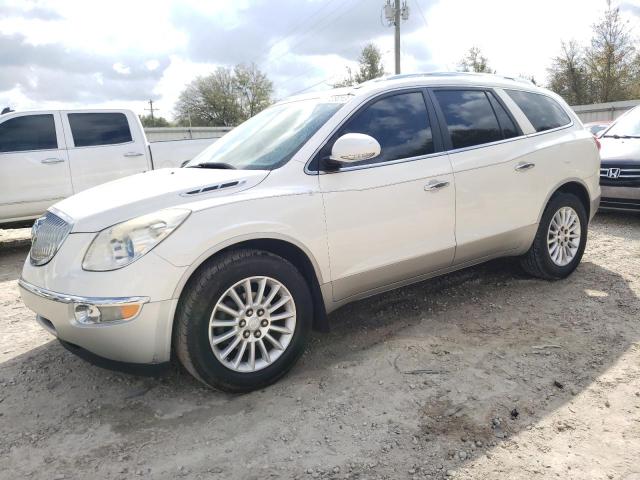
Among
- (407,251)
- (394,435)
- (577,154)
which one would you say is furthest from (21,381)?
(577,154)

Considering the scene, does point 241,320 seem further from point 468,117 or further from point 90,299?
point 468,117

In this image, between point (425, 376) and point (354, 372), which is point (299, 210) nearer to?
point (354, 372)

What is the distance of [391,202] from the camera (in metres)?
3.45

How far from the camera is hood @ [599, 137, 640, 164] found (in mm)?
7028

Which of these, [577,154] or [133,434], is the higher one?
[577,154]

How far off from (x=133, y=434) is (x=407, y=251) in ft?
6.64

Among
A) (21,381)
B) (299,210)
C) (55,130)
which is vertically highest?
(55,130)

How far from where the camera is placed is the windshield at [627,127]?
306 inches

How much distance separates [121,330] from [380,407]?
1.43 meters

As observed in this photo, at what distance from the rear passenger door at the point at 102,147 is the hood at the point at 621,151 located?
6.74 m

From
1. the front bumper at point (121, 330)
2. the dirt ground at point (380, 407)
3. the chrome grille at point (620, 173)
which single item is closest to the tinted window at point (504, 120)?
the dirt ground at point (380, 407)

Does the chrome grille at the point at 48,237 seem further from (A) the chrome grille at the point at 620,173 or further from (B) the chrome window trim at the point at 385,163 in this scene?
(A) the chrome grille at the point at 620,173

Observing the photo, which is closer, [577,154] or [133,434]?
[133,434]

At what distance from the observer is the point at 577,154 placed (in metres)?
4.64
